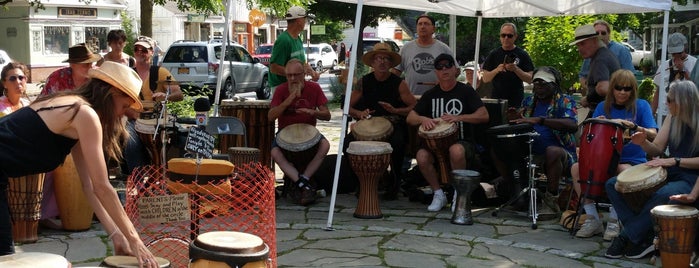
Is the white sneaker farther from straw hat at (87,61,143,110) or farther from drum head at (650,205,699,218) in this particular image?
straw hat at (87,61,143,110)

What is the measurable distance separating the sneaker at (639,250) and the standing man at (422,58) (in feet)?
11.4

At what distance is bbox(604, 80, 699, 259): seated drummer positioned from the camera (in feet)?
20.0

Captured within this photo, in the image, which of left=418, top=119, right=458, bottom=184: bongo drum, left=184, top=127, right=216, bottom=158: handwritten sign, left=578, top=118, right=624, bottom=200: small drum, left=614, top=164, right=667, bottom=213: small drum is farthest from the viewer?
left=418, top=119, right=458, bottom=184: bongo drum

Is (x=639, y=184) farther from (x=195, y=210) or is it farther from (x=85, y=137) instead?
(x=85, y=137)

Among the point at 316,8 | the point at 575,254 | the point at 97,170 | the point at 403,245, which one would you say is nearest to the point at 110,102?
the point at 97,170

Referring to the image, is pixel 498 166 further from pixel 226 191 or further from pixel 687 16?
pixel 687 16

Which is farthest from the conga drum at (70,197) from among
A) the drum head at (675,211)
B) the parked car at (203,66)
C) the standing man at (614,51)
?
the parked car at (203,66)

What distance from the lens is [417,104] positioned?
830 cm

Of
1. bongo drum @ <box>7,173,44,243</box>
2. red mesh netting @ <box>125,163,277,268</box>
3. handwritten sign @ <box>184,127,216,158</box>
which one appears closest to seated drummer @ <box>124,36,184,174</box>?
bongo drum @ <box>7,173,44,243</box>

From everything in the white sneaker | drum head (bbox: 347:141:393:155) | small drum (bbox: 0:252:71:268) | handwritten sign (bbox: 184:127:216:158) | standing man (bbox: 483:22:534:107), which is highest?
standing man (bbox: 483:22:534:107)

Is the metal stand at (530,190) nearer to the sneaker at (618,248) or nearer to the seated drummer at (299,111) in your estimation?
the sneaker at (618,248)

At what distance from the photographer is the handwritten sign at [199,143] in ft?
17.4

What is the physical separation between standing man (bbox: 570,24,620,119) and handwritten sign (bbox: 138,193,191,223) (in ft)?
15.0

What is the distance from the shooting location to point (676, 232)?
5703 mm
